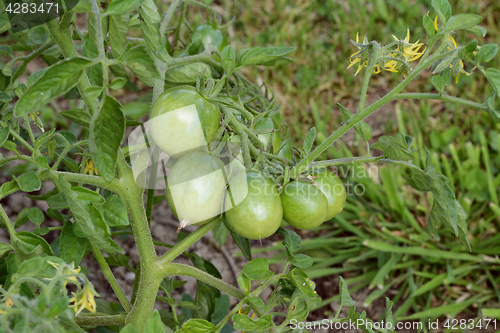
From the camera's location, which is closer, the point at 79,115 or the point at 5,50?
the point at 79,115

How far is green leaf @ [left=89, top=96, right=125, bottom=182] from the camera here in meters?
0.51

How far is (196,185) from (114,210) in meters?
0.13

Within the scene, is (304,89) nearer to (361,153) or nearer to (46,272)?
(361,153)

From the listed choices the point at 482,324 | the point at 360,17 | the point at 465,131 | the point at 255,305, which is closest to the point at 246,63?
the point at 255,305

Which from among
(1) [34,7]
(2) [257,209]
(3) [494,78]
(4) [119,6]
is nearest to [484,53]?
(3) [494,78]

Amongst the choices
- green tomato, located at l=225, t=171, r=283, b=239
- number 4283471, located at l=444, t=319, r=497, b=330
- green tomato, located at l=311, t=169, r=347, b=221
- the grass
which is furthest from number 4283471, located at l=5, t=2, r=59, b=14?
number 4283471, located at l=444, t=319, r=497, b=330

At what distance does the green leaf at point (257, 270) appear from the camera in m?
0.68

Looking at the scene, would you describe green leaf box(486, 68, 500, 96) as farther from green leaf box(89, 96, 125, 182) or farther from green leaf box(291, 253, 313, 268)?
green leaf box(89, 96, 125, 182)

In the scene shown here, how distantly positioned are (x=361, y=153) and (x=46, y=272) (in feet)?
4.97

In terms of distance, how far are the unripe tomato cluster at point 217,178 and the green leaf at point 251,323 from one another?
4.6 inches

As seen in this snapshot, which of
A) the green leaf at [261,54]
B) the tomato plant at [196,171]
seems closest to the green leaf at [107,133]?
the tomato plant at [196,171]

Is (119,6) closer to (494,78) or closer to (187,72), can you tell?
(187,72)

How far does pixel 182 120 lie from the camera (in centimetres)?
60

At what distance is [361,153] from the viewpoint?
187 cm
